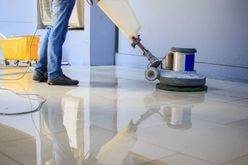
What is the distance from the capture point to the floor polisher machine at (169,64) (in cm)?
258

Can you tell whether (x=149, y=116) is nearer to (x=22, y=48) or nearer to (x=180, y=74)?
(x=180, y=74)

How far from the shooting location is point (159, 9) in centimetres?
368

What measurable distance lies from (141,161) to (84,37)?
305 centimetres

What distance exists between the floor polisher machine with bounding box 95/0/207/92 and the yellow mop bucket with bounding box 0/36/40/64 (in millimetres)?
1447

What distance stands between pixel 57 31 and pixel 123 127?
1.24 meters

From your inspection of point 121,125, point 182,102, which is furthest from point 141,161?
point 182,102

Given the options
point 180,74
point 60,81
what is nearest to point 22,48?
point 60,81

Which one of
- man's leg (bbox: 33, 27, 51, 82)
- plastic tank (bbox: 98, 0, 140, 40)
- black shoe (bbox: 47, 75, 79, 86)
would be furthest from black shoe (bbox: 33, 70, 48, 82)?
plastic tank (bbox: 98, 0, 140, 40)

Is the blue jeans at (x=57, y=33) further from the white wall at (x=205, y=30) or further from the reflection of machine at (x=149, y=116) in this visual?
the white wall at (x=205, y=30)

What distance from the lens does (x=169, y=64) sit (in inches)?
106

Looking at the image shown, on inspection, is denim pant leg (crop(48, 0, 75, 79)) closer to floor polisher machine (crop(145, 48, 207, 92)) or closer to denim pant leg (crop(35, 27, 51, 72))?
denim pant leg (crop(35, 27, 51, 72))

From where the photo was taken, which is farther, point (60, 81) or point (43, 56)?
point (43, 56)

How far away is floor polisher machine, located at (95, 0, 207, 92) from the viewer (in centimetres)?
258

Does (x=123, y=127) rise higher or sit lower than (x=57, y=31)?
lower
